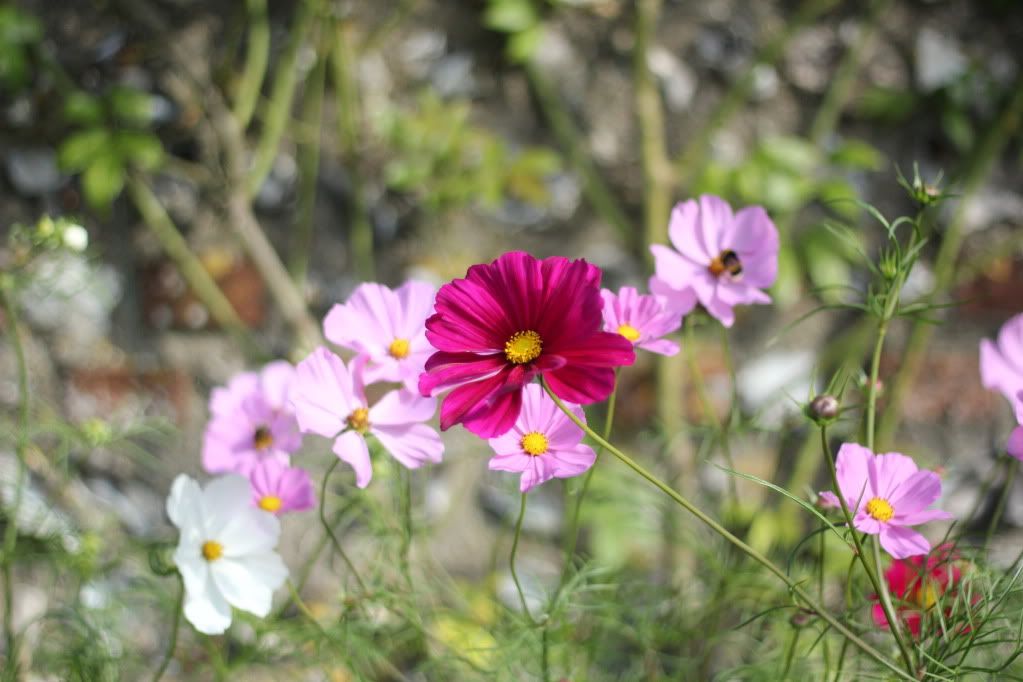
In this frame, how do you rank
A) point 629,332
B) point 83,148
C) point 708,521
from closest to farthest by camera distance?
point 708,521 → point 629,332 → point 83,148

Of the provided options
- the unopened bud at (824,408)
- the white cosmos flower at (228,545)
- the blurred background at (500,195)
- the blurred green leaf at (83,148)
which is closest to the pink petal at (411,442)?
the white cosmos flower at (228,545)

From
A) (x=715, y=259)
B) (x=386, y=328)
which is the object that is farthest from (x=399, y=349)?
(x=715, y=259)

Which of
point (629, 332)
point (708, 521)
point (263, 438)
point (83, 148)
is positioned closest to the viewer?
point (708, 521)

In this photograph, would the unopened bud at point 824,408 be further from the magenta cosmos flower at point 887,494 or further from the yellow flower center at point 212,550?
the yellow flower center at point 212,550

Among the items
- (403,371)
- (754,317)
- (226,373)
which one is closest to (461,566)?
(226,373)

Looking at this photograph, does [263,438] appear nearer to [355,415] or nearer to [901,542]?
[355,415]

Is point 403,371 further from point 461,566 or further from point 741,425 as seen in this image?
point 461,566
